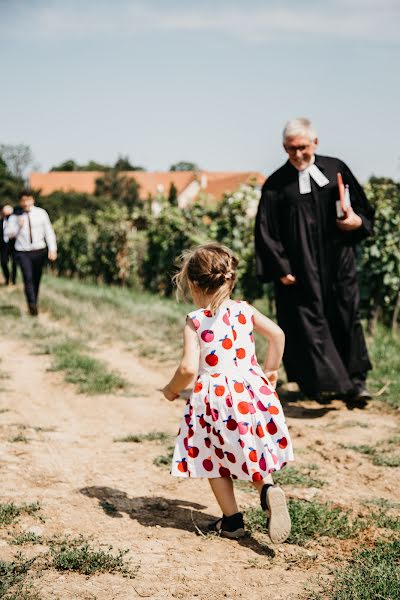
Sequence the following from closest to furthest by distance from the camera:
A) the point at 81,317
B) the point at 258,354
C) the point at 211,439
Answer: the point at 211,439 < the point at 258,354 < the point at 81,317

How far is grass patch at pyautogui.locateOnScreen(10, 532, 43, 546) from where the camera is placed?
130 inches

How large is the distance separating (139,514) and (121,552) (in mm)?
716

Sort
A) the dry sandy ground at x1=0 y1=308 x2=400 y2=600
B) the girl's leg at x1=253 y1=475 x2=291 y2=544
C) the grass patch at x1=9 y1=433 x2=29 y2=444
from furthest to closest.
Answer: the grass patch at x1=9 y1=433 x2=29 y2=444, the girl's leg at x1=253 y1=475 x2=291 y2=544, the dry sandy ground at x1=0 y1=308 x2=400 y2=600

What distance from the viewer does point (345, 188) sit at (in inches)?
238

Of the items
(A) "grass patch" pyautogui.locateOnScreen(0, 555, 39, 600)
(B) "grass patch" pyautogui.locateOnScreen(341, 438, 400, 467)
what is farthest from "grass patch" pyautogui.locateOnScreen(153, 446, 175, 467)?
(A) "grass patch" pyautogui.locateOnScreen(0, 555, 39, 600)

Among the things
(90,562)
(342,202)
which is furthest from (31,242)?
(90,562)

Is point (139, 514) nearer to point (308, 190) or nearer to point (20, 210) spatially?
point (308, 190)

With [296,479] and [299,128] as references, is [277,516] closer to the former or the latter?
[296,479]

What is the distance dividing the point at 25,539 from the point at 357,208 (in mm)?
3984

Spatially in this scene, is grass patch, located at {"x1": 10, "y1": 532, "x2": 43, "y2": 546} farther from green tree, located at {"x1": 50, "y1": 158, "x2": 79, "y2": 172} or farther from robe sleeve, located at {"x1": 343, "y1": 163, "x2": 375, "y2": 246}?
green tree, located at {"x1": 50, "y1": 158, "x2": 79, "y2": 172}

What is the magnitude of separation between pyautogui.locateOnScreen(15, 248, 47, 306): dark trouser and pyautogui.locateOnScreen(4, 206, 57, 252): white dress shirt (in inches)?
2.9

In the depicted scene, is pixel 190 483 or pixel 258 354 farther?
pixel 258 354

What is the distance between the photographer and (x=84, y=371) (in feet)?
24.0

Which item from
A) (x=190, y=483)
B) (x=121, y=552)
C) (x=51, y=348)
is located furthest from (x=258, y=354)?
(x=121, y=552)
